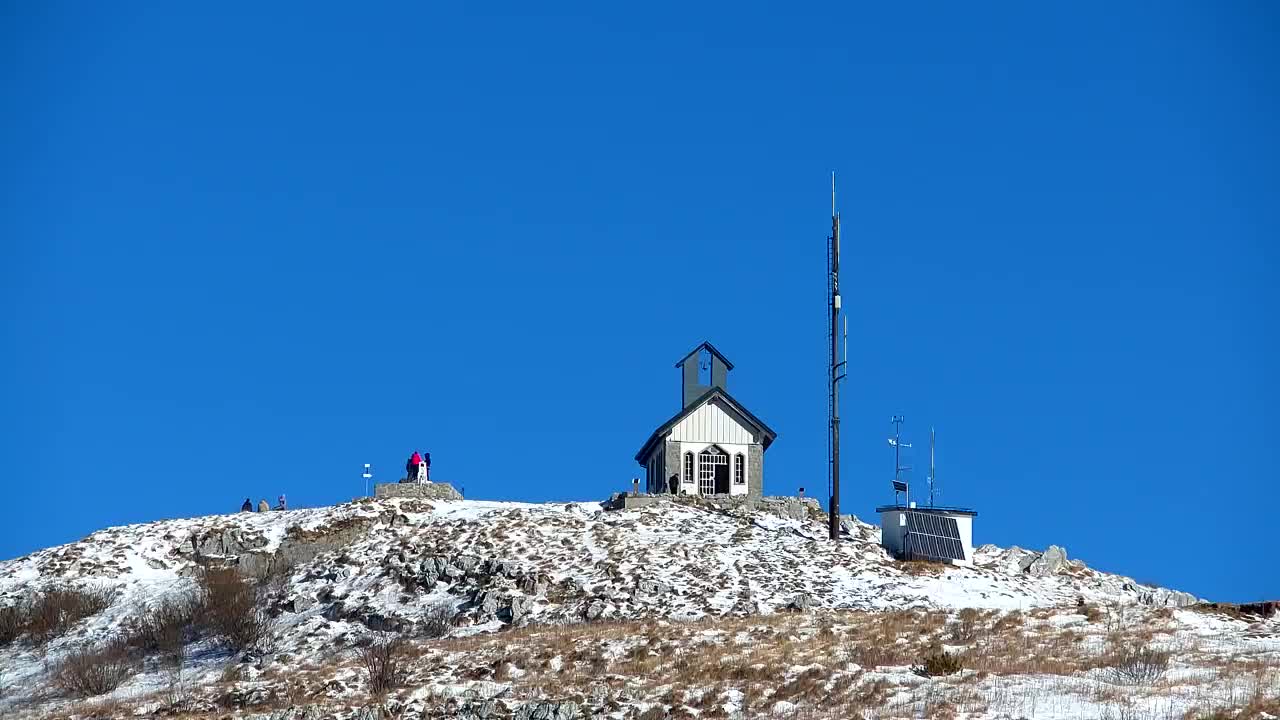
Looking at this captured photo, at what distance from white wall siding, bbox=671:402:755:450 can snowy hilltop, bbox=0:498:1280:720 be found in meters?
4.51

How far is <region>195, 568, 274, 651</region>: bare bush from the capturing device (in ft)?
153

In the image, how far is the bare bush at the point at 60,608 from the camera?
4994cm

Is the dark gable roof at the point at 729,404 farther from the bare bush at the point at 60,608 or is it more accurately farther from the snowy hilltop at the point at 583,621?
the bare bush at the point at 60,608

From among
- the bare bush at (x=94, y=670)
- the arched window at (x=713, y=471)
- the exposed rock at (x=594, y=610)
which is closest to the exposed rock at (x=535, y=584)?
the exposed rock at (x=594, y=610)

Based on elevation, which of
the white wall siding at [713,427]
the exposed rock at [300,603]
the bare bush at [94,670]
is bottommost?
the bare bush at [94,670]

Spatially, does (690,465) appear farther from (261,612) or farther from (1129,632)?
(1129,632)

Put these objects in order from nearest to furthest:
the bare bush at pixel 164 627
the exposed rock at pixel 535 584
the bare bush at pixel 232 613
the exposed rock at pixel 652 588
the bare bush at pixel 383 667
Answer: the bare bush at pixel 383 667
the bare bush at pixel 164 627
the bare bush at pixel 232 613
the exposed rock at pixel 652 588
the exposed rock at pixel 535 584

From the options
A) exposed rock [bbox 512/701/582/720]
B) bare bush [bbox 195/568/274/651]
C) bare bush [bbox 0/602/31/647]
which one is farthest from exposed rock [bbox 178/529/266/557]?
exposed rock [bbox 512/701/582/720]

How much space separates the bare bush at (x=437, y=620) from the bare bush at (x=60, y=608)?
13216 mm

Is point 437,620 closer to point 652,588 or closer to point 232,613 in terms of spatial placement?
point 652,588

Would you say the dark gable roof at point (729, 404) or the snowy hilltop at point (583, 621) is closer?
the snowy hilltop at point (583, 621)

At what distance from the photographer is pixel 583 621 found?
147ft

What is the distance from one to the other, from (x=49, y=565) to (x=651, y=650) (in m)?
30.8

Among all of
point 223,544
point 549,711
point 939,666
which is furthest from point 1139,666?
point 223,544
